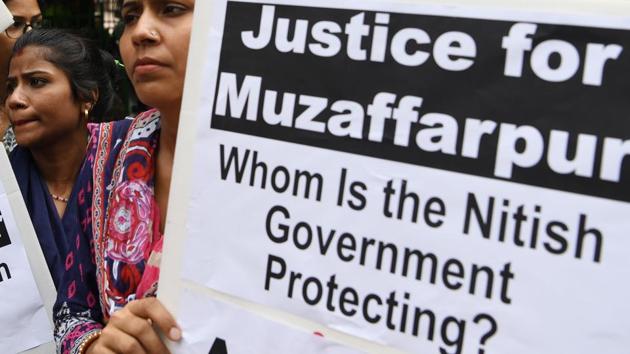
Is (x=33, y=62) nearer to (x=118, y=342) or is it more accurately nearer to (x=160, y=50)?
(x=160, y=50)

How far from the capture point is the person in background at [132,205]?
3.81 feet

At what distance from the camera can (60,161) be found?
7.15 ft

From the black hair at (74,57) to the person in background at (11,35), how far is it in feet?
0.62

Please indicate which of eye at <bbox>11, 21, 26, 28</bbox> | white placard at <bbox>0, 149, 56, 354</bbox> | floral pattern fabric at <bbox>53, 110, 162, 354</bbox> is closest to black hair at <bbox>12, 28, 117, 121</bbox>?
eye at <bbox>11, 21, 26, 28</bbox>

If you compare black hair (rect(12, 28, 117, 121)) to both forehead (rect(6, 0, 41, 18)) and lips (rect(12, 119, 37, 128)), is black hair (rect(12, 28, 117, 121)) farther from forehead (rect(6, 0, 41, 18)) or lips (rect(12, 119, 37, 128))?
forehead (rect(6, 0, 41, 18))

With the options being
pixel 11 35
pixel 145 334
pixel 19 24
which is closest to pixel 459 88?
pixel 145 334

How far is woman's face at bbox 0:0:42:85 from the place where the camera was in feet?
8.03

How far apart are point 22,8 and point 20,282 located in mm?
1492

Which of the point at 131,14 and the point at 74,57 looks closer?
the point at 131,14

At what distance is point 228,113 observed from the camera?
956mm

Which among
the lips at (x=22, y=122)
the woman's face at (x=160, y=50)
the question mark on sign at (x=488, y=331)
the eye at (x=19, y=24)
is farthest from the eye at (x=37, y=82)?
the question mark on sign at (x=488, y=331)

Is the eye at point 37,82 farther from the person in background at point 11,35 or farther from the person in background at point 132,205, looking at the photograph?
the person in background at point 132,205

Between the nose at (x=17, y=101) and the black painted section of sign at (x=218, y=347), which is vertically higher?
the nose at (x=17, y=101)

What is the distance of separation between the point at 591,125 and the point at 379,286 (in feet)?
1.00
